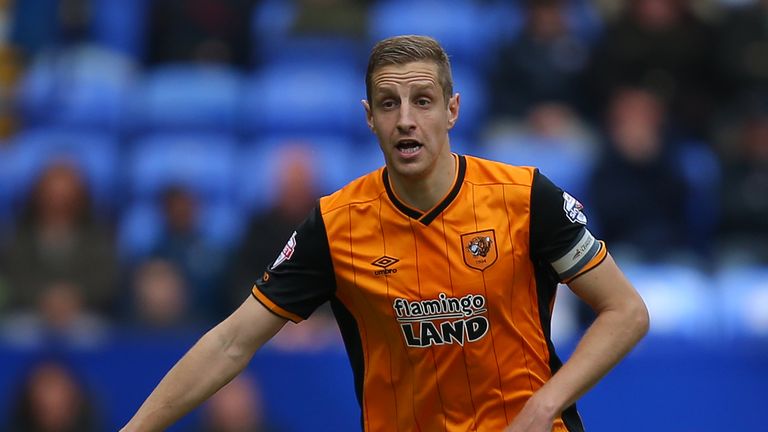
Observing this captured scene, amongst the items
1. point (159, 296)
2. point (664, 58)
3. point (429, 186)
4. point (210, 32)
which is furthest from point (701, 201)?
point (429, 186)

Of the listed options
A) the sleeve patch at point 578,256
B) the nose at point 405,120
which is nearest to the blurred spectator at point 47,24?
the nose at point 405,120

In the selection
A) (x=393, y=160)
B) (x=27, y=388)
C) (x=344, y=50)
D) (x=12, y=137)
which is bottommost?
(x=27, y=388)

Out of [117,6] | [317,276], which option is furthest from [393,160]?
[117,6]

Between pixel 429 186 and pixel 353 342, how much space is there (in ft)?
2.08

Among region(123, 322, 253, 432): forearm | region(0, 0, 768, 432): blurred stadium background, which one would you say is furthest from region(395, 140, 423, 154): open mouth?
region(0, 0, 768, 432): blurred stadium background

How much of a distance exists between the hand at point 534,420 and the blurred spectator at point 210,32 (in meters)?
7.65

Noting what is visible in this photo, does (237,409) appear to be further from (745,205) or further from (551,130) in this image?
(745,205)

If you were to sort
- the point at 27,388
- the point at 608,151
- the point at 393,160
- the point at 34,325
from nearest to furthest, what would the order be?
the point at 393,160
the point at 27,388
the point at 34,325
the point at 608,151

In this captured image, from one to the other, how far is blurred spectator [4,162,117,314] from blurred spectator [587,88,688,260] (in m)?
3.51

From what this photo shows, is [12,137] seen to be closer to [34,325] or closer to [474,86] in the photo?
[34,325]

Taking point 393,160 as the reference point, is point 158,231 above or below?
below

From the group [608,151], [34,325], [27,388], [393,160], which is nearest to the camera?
[393,160]

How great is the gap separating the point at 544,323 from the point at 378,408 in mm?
661

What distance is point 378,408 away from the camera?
15.1ft
